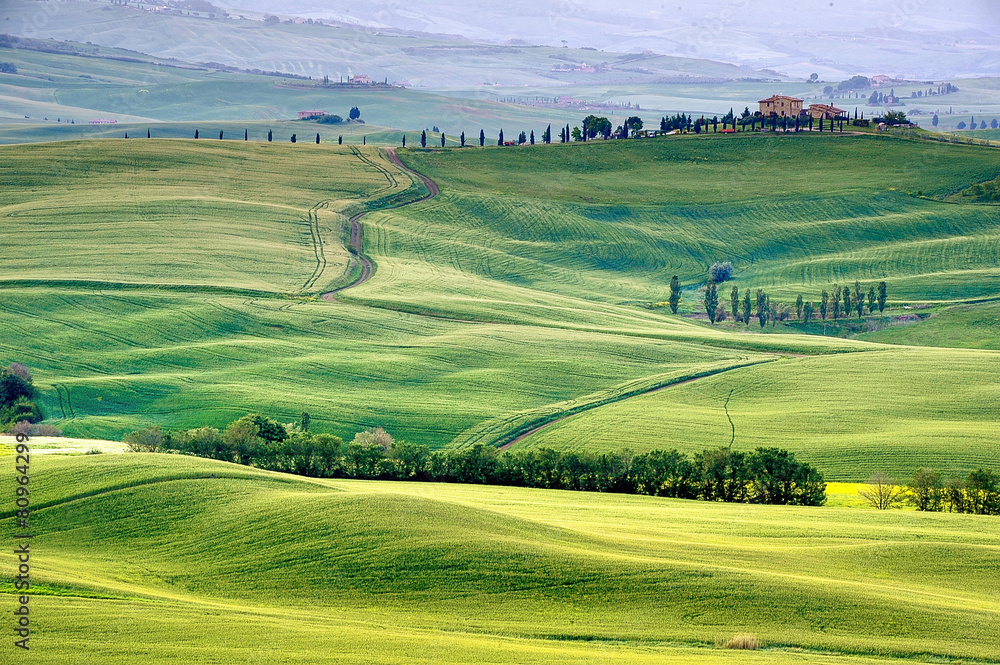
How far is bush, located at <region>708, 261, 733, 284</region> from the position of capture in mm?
140500

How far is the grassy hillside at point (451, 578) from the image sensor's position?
3306 cm

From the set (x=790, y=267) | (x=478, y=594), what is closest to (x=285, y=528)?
(x=478, y=594)

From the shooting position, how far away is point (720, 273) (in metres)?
141

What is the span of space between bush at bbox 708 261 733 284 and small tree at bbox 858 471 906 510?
77.5 meters

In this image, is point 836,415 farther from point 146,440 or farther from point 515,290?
point 515,290

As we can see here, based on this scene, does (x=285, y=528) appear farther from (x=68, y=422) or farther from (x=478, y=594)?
(x=68, y=422)

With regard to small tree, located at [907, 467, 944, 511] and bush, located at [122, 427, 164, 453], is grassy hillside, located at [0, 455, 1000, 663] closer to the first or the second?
small tree, located at [907, 467, 944, 511]

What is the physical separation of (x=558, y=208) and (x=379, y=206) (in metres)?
28.6

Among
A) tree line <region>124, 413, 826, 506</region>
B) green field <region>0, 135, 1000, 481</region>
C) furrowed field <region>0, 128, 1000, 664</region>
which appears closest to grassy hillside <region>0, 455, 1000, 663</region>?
furrowed field <region>0, 128, 1000, 664</region>

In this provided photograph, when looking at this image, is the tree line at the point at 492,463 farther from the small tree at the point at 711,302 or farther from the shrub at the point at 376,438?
the small tree at the point at 711,302

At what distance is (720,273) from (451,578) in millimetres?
107915

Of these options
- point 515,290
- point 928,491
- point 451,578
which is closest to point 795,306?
point 515,290

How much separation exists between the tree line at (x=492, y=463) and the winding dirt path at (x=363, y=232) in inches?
1806

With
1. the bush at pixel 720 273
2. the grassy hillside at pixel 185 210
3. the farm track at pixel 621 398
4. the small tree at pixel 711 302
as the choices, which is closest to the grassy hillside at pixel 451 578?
the farm track at pixel 621 398
